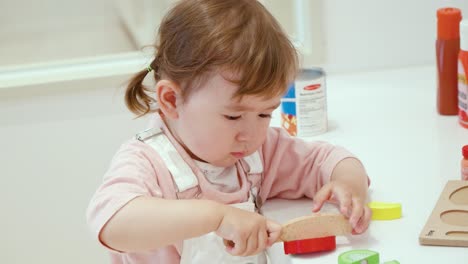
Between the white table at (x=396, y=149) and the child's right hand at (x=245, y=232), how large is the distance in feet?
0.14

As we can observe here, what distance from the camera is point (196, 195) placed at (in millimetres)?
979

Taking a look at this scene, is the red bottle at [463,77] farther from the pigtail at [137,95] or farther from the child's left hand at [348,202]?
the pigtail at [137,95]

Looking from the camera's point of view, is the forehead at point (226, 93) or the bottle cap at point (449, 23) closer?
the forehead at point (226, 93)

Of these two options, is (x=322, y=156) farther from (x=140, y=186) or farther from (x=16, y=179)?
(x=16, y=179)

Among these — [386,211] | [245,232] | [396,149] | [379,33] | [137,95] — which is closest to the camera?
[245,232]

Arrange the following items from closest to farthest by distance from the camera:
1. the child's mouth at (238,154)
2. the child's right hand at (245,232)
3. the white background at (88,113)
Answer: the child's right hand at (245,232) → the child's mouth at (238,154) → the white background at (88,113)

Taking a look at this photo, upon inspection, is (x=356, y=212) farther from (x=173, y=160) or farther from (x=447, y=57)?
(x=447, y=57)

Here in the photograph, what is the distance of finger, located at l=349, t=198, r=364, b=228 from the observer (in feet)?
2.98

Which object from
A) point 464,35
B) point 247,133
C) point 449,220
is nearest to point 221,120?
point 247,133

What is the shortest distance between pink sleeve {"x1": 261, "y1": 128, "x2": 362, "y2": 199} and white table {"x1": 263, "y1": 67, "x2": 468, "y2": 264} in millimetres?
19

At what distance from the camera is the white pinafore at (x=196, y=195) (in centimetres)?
95

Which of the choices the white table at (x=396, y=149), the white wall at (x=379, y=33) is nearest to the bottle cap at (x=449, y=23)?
the white table at (x=396, y=149)

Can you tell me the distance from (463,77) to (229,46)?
477 mm

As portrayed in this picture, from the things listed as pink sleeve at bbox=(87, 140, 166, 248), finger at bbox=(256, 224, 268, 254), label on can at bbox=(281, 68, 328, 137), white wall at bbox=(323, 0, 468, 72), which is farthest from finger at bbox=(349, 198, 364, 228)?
white wall at bbox=(323, 0, 468, 72)
